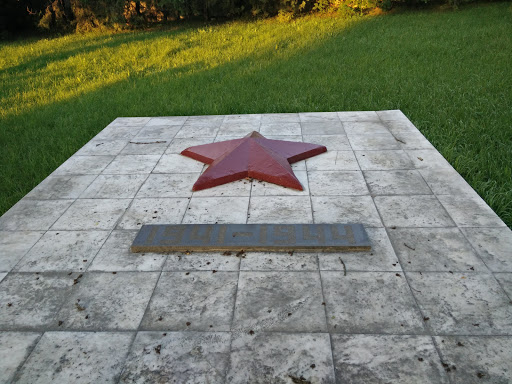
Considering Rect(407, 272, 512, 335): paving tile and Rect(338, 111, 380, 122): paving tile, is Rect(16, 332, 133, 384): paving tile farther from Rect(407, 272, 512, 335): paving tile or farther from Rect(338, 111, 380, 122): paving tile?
Rect(338, 111, 380, 122): paving tile

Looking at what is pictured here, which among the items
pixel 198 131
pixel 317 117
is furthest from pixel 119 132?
pixel 317 117

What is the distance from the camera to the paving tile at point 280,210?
11.2ft

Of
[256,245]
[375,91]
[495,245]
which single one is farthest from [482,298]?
[375,91]

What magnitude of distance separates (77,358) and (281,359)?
1027mm

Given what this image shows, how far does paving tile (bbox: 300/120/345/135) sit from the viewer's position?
5.26m

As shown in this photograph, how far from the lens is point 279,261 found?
2914mm

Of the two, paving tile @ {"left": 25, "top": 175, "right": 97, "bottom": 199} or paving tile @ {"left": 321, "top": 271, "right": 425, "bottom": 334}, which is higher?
paving tile @ {"left": 25, "top": 175, "right": 97, "bottom": 199}

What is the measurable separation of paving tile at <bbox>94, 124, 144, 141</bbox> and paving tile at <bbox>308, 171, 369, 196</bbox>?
2589 millimetres

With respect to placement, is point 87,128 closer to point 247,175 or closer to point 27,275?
point 247,175

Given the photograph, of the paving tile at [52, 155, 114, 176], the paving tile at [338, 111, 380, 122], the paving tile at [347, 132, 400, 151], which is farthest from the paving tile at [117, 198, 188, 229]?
the paving tile at [338, 111, 380, 122]

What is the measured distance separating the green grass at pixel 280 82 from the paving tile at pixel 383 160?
0.46 meters

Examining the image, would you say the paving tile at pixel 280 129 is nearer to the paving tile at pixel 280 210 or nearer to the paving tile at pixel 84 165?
the paving tile at pixel 280 210

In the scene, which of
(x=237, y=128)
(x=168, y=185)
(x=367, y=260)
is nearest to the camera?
(x=367, y=260)

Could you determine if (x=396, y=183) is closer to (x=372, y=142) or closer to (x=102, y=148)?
(x=372, y=142)
